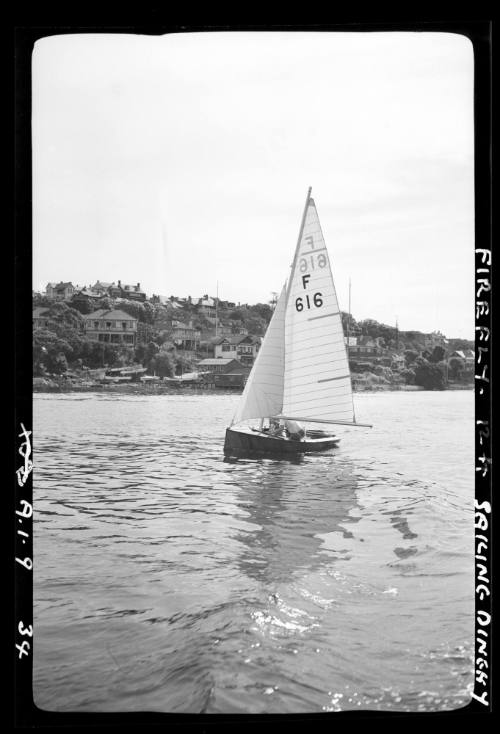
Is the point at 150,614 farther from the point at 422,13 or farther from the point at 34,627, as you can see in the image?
the point at 422,13

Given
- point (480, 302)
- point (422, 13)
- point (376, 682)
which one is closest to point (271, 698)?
point (376, 682)

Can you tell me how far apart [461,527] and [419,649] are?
58 centimetres

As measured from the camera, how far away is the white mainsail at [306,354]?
305 cm

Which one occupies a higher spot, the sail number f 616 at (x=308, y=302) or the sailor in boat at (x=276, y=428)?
the sail number f 616 at (x=308, y=302)

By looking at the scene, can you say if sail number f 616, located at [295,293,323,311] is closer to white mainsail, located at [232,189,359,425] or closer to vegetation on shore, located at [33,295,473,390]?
white mainsail, located at [232,189,359,425]

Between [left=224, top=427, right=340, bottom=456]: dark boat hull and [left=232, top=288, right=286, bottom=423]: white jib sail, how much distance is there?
0.44 feet

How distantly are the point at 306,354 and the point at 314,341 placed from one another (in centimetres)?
20

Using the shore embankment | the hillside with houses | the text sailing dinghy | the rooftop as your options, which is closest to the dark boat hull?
the text sailing dinghy

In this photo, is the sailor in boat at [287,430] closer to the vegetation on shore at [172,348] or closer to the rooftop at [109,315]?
the vegetation on shore at [172,348]

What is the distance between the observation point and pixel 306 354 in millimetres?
4609

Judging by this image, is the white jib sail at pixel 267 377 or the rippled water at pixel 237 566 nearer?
the rippled water at pixel 237 566

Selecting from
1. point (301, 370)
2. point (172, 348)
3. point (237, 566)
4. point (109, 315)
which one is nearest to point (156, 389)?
point (172, 348)

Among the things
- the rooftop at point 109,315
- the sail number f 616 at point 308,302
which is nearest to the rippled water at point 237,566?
the rooftop at point 109,315

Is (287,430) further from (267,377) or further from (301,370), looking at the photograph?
(267,377)
